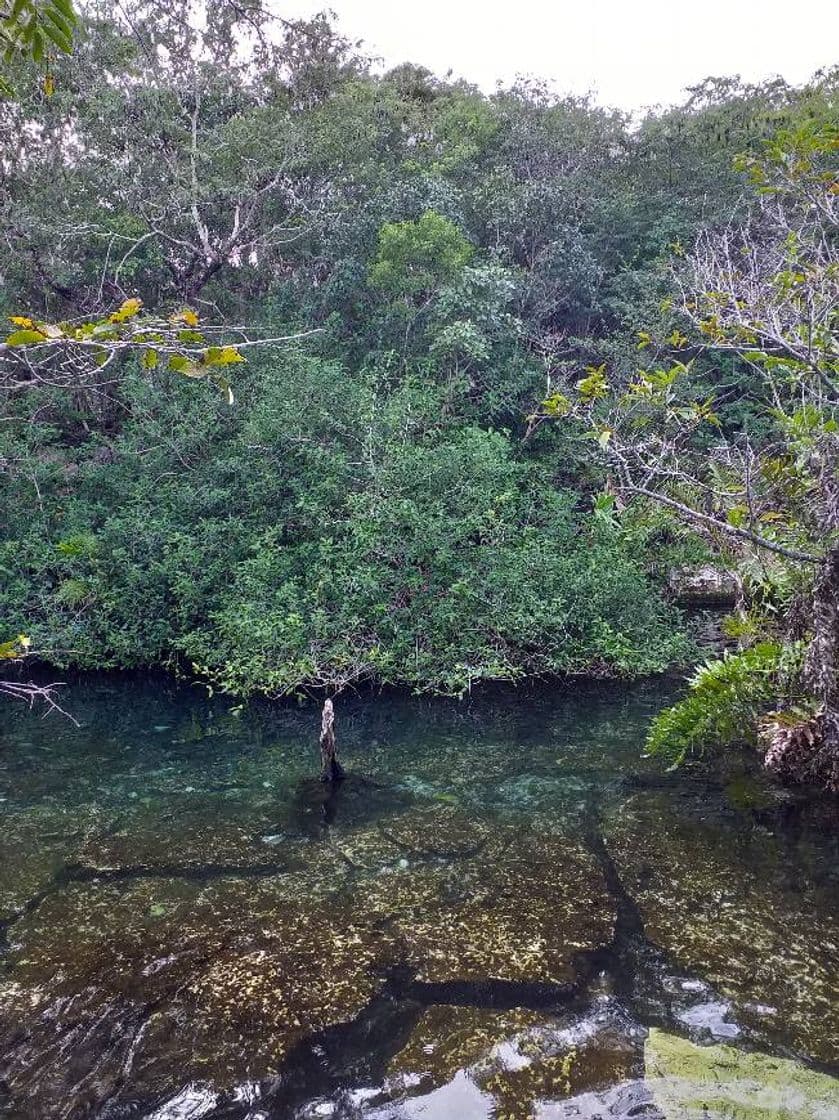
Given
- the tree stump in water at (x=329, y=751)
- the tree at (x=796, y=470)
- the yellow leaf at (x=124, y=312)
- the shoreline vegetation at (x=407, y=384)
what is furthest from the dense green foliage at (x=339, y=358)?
the yellow leaf at (x=124, y=312)

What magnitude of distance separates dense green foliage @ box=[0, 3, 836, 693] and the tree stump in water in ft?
7.95

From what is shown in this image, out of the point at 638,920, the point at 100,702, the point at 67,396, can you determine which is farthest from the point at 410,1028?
the point at 67,396

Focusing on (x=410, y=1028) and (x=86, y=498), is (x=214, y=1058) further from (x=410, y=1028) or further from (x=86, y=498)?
(x=86, y=498)

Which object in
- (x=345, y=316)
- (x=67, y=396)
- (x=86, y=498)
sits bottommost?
(x=86, y=498)

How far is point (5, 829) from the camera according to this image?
240 inches

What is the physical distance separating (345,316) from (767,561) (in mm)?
10804

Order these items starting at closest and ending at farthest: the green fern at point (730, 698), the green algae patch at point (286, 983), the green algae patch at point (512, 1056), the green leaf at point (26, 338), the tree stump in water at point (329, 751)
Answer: the green leaf at point (26, 338), the green algae patch at point (512, 1056), the green algae patch at point (286, 983), the green fern at point (730, 698), the tree stump in water at point (329, 751)

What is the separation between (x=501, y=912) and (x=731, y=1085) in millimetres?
1621

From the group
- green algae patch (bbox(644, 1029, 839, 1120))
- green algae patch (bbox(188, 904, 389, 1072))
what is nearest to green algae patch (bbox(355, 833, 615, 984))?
green algae patch (bbox(188, 904, 389, 1072))

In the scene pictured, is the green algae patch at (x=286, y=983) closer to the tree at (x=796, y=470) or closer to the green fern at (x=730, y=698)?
the green fern at (x=730, y=698)

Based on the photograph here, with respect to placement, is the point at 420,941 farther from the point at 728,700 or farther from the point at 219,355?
the point at 219,355

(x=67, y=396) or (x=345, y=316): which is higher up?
(x=345, y=316)

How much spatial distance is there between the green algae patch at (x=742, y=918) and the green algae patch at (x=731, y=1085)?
0.19 meters

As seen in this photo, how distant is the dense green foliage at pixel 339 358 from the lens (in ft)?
33.8
